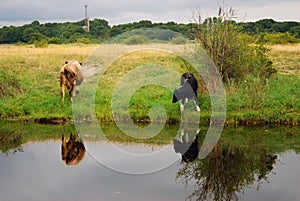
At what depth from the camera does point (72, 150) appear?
11.3 m

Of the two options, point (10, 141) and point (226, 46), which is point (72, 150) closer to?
point (10, 141)

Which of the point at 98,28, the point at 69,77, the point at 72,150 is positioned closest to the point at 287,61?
the point at 69,77

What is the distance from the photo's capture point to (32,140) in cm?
1248

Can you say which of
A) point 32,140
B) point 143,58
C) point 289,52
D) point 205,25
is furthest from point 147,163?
point 289,52

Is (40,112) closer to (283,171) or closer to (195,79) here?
(195,79)

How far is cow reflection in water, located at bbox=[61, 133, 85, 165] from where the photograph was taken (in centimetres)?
1050

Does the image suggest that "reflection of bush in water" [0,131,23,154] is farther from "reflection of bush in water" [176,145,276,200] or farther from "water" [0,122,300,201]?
"reflection of bush in water" [176,145,276,200]

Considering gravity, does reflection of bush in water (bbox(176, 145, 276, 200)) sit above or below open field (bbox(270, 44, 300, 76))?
below

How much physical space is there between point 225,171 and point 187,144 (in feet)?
8.08

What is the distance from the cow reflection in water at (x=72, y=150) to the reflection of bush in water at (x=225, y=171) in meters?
2.22

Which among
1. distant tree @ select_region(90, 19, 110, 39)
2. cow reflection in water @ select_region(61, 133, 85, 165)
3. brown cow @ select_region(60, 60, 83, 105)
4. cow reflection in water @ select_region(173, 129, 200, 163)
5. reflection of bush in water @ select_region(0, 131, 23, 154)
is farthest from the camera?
distant tree @ select_region(90, 19, 110, 39)

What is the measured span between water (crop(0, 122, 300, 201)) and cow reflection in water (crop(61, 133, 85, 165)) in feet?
0.36

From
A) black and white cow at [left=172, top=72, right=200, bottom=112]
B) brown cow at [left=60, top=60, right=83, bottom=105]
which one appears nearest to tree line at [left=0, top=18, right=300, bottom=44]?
brown cow at [left=60, top=60, right=83, bottom=105]

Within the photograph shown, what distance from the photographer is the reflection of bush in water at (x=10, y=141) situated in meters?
11.5
